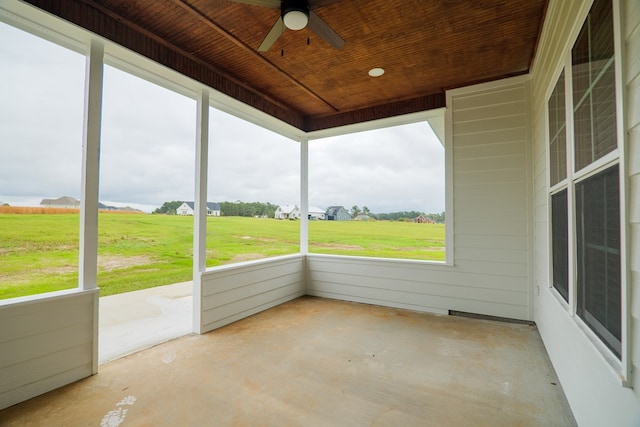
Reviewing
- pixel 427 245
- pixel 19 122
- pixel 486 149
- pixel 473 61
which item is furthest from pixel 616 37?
pixel 19 122

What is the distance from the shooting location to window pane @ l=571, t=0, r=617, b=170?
1369mm

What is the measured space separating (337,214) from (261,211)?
1.36 m

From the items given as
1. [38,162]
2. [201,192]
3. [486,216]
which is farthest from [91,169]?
[486,216]

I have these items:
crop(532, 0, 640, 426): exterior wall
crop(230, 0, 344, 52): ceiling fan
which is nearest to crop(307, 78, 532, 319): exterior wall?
crop(532, 0, 640, 426): exterior wall

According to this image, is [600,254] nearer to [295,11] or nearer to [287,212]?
[295,11]

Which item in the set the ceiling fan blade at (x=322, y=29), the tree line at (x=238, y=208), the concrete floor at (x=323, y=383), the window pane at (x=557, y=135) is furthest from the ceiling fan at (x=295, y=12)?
the concrete floor at (x=323, y=383)

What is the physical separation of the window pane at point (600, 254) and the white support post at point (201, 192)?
10.9ft

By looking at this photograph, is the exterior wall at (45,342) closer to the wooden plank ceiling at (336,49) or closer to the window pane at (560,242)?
the wooden plank ceiling at (336,49)

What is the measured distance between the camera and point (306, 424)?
6.22ft

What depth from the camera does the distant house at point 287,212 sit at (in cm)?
494

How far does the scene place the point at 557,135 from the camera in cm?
244

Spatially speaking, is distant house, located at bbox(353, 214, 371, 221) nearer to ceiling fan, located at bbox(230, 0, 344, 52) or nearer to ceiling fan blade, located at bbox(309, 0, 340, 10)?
ceiling fan, located at bbox(230, 0, 344, 52)

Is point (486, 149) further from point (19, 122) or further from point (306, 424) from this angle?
point (19, 122)

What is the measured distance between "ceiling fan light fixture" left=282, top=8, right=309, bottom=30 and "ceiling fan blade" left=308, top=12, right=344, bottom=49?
8 cm
